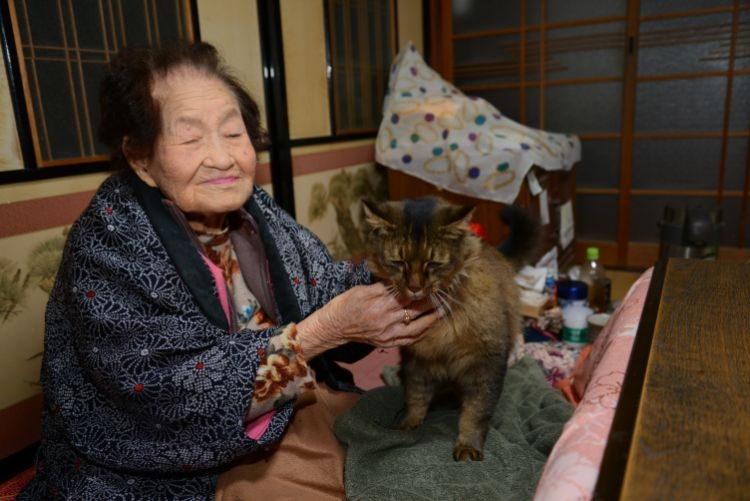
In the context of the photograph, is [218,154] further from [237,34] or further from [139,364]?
[237,34]

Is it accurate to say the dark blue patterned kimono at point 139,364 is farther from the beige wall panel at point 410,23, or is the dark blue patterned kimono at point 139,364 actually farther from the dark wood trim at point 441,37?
the dark wood trim at point 441,37

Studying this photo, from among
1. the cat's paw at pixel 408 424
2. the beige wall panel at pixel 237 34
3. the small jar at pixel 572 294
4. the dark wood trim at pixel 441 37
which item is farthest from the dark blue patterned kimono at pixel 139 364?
the dark wood trim at pixel 441 37

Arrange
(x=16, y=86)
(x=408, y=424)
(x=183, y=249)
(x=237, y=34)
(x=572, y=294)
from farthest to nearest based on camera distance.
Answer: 1. (x=572, y=294)
2. (x=237, y=34)
3. (x=16, y=86)
4. (x=408, y=424)
5. (x=183, y=249)

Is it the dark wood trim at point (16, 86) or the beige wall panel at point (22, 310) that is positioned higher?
the dark wood trim at point (16, 86)

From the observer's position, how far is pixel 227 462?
1.20 m

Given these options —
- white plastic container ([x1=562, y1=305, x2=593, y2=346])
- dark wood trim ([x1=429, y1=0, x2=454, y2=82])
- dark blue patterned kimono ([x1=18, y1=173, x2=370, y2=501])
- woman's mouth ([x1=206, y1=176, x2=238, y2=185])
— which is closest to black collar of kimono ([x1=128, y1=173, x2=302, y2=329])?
dark blue patterned kimono ([x1=18, y1=173, x2=370, y2=501])

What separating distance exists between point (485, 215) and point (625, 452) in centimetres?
268

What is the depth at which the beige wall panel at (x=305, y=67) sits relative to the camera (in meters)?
2.96

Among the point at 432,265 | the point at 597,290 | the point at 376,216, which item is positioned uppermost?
the point at 376,216

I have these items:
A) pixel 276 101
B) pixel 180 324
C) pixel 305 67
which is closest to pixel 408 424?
pixel 180 324

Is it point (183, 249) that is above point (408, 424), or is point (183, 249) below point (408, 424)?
above

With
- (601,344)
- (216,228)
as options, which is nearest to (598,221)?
(601,344)

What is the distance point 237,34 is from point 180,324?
1880mm

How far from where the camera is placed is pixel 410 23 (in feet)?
14.0
